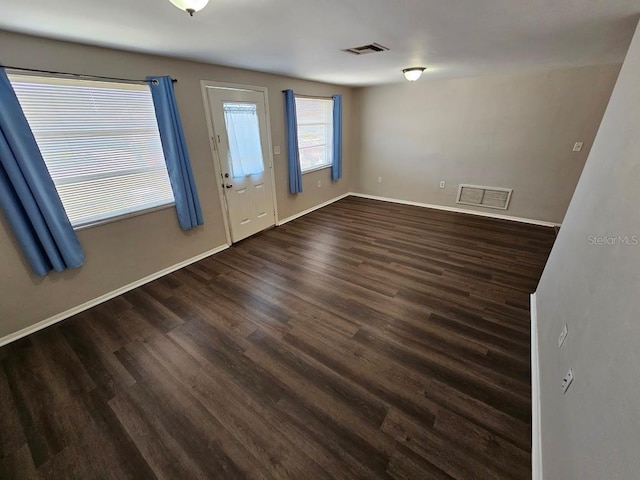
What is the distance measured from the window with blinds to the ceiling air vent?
6.69 ft

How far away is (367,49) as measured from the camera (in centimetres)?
241

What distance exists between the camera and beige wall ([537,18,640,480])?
0.78 metres

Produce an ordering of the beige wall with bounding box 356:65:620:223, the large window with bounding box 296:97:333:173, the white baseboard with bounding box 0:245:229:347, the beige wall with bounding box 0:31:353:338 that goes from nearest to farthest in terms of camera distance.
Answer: the beige wall with bounding box 0:31:353:338
the white baseboard with bounding box 0:245:229:347
the beige wall with bounding box 356:65:620:223
the large window with bounding box 296:97:333:173

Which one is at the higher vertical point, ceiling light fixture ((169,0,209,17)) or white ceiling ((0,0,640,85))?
white ceiling ((0,0,640,85))

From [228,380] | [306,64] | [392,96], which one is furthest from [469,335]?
[392,96]

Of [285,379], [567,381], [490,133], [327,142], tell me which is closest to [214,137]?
[327,142]

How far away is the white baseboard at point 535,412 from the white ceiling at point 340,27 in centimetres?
217

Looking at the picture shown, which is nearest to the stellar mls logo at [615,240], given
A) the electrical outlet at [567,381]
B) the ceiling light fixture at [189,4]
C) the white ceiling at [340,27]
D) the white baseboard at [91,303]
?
the electrical outlet at [567,381]

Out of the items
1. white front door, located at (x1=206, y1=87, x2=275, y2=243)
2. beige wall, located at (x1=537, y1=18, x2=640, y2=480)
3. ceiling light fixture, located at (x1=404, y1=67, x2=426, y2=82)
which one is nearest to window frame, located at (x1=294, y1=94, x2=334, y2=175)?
white front door, located at (x1=206, y1=87, x2=275, y2=243)

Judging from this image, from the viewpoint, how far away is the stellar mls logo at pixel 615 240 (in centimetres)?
98

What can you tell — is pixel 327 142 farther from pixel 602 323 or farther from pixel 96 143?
pixel 602 323

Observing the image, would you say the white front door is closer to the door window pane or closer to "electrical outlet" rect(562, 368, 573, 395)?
the door window pane

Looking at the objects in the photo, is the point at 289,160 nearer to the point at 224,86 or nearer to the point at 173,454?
the point at 224,86

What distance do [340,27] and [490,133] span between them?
3609 millimetres
